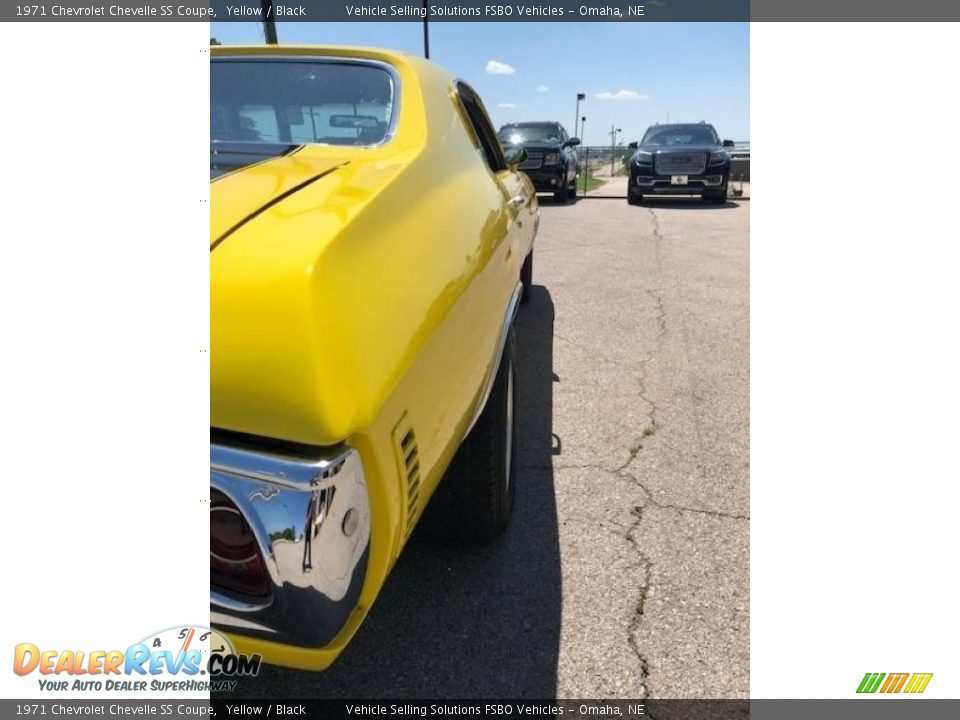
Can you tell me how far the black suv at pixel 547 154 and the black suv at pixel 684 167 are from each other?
4.57 ft

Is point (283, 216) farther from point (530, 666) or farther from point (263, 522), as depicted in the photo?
point (530, 666)

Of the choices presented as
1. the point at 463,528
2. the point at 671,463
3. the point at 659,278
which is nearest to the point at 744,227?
the point at 659,278

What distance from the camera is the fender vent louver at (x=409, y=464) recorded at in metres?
1.13

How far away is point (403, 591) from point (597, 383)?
2.07 meters

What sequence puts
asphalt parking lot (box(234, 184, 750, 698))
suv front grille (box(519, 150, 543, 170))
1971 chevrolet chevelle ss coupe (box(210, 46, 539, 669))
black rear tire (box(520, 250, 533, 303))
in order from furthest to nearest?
suv front grille (box(519, 150, 543, 170))
black rear tire (box(520, 250, 533, 303))
asphalt parking lot (box(234, 184, 750, 698))
1971 chevrolet chevelle ss coupe (box(210, 46, 539, 669))

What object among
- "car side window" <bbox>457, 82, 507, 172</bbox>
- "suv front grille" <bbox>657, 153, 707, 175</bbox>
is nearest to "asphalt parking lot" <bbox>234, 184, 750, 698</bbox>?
"car side window" <bbox>457, 82, 507, 172</bbox>

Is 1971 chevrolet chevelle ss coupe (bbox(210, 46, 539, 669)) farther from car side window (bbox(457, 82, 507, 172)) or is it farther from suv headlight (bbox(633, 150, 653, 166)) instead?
suv headlight (bbox(633, 150, 653, 166))

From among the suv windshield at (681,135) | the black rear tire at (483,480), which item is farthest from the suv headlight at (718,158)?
the black rear tire at (483,480)

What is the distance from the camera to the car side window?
2939 millimetres

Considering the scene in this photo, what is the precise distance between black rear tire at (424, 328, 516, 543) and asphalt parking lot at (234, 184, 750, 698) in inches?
5.5

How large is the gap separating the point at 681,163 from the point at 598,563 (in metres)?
11.5
